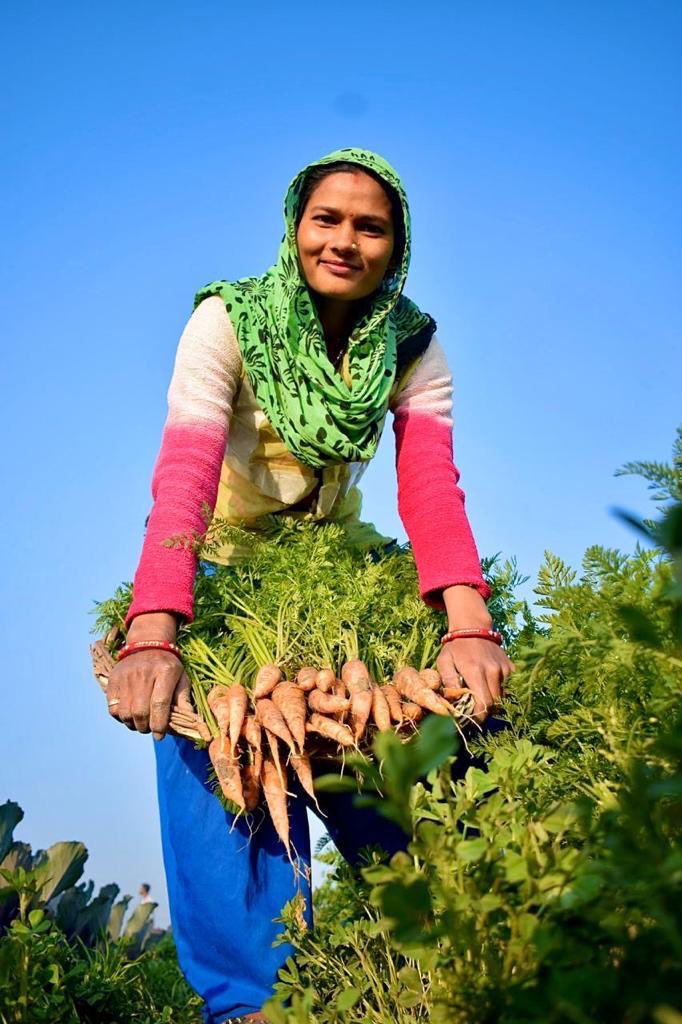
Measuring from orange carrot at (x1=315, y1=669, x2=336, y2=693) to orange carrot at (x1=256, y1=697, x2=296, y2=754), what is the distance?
12 centimetres

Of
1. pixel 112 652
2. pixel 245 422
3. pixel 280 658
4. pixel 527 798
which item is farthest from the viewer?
pixel 245 422

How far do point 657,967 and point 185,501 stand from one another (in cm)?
180

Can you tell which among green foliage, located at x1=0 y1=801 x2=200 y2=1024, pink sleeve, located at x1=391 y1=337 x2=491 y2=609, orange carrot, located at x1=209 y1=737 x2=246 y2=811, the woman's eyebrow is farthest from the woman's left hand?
the woman's eyebrow

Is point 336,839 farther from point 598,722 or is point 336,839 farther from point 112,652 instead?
point 598,722

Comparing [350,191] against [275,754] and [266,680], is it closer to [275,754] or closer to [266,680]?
[266,680]

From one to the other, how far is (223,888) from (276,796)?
1.27 ft

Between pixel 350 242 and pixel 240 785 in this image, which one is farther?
pixel 350 242

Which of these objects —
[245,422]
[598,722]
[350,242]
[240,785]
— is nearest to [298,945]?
[240,785]

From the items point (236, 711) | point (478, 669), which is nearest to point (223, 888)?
point (236, 711)

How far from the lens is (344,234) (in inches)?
110

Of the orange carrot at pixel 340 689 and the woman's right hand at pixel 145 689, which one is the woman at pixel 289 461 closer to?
the woman's right hand at pixel 145 689

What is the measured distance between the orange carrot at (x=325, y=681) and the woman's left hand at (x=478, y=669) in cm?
28

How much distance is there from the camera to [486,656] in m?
2.50

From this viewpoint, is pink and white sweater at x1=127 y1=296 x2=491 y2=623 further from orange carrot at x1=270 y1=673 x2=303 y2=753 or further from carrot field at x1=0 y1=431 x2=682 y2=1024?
orange carrot at x1=270 y1=673 x2=303 y2=753
